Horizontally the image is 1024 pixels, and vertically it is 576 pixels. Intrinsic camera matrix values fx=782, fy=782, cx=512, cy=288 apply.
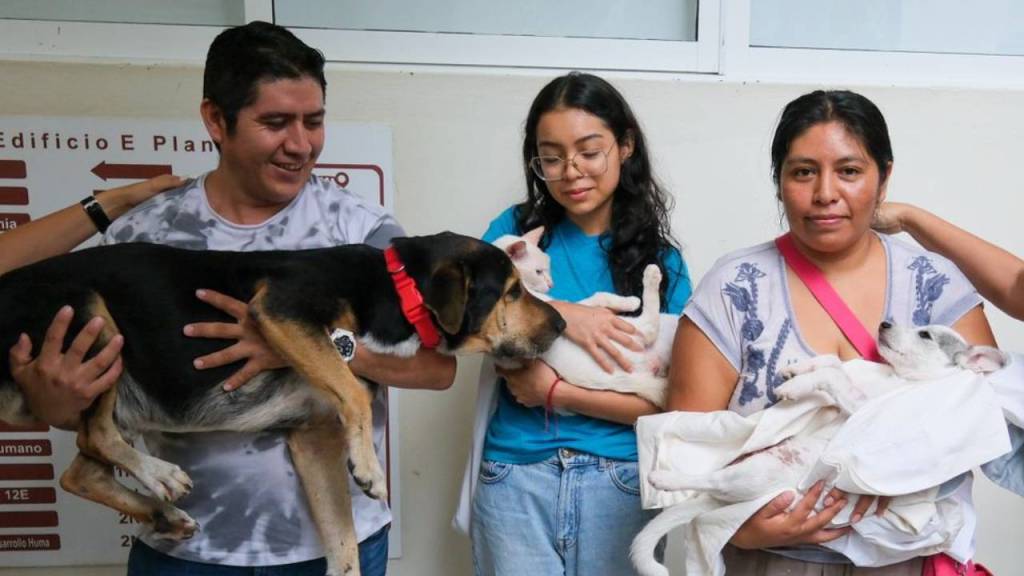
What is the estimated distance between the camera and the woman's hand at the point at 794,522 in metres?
1.28

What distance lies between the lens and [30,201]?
7.13ft

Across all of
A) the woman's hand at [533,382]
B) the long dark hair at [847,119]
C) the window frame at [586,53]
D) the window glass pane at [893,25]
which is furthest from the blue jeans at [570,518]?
the window glass pane at [893,25]

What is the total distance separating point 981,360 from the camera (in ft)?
4.43

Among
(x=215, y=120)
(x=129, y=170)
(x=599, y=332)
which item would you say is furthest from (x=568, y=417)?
(x=129, y=170)

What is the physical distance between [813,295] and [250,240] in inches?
41.0

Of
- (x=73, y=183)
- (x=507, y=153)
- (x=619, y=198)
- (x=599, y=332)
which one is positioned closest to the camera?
(x=599, y=332)

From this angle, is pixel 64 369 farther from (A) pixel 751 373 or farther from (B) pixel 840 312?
(B) pixel 840 312

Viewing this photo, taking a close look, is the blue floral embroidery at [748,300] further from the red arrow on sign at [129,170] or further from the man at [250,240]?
the red arrow on sign at [129,170]

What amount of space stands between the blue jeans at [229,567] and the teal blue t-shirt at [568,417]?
→ 33 cm

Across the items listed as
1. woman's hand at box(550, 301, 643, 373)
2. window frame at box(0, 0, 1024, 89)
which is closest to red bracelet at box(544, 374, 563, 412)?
woman's hand at box(550, 301, 643, 373)

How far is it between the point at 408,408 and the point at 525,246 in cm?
81

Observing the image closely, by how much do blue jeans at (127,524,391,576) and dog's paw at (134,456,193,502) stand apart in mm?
167

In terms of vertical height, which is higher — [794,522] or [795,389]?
[795,389]

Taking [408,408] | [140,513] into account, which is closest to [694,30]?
[408,408]
